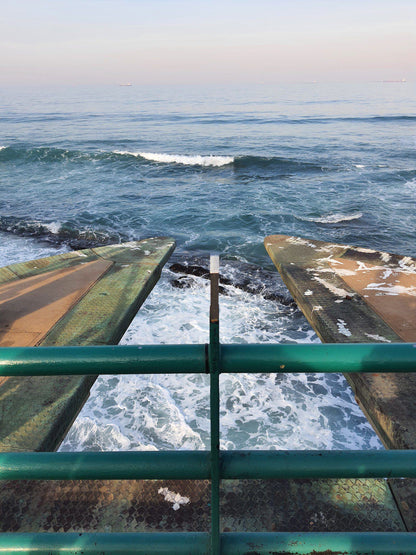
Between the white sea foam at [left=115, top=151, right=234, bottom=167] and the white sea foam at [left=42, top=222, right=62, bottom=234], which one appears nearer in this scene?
the white sea foam at [left=42, top=222, right=62, bottom=234]

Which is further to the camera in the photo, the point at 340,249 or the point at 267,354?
the point at 340,249

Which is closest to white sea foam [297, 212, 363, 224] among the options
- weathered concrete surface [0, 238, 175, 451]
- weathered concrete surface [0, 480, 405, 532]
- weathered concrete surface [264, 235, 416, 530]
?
weathered concrete surface [264, 235, 416, 530]

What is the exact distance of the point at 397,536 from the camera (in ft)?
3.33

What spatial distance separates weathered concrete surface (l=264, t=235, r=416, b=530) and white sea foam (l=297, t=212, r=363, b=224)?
4461 mm

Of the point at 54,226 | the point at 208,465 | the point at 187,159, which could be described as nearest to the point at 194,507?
the point at 208,465

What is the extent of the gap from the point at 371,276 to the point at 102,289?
3.94m

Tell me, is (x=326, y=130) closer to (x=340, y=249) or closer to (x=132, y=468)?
(x=340, y=249)

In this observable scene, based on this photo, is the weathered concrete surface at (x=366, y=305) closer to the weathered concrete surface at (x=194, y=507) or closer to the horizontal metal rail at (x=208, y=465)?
the weathered concrete surface at (x=194, y=507)

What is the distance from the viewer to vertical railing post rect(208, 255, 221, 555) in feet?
2.69

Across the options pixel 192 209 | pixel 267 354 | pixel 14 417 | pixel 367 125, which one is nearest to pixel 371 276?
pixel 14 417

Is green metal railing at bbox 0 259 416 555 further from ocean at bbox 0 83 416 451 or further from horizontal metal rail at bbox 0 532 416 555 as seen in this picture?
ocean at bbox 0 83 416 451

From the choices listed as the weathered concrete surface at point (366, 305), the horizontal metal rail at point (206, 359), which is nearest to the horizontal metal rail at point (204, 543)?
the horizontal metal rail at point (206, 359)

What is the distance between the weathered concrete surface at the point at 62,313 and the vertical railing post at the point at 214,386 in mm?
2287

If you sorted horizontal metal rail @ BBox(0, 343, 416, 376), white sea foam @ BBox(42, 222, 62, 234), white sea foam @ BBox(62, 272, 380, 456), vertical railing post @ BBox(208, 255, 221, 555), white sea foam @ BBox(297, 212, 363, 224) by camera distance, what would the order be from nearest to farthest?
vertical railing post @ BBox(208, 255, 221, 555) < horizontal metal rail @ BBox(0, 343, 416, 376) < white sea foam @ BBox(62, 272, 380, 456) < white sea foam @ BBox(42, 222, 62, 234) < white sea foam @ BBox(297, 212, 363, 224)
